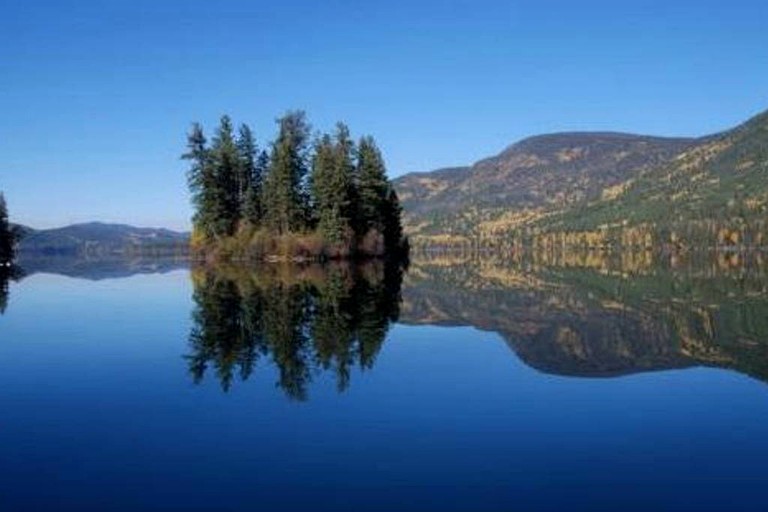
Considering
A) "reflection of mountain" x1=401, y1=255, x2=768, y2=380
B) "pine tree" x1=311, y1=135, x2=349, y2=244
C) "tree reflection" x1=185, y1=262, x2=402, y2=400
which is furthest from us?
"pine tree" x1=311, y1=135, x2=349, y2=244

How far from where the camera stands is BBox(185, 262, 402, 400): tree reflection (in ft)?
84.4

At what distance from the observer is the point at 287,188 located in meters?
110

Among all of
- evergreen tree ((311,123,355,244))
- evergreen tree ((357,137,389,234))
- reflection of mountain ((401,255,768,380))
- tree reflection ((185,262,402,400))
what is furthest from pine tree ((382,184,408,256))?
tree reflection ((185,262,402,400))

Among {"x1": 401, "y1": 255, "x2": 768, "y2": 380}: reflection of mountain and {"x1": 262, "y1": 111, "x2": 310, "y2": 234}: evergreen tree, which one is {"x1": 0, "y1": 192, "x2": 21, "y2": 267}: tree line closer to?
{"x1": 262, "y1": 111, "x2": 310, "y2": 234}: evergreen tree

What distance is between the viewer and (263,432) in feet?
57.8

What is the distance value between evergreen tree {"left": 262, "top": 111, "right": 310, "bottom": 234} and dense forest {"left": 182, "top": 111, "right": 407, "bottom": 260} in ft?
0.41

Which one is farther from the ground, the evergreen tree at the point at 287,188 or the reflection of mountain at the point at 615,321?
the evergreen tree at the point at 287,188

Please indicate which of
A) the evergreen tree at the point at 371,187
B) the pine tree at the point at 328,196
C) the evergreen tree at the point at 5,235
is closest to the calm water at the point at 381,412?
the pine tree at the point at 328,196

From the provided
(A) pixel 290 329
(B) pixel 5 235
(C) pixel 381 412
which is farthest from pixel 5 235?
(C) pixel 381 412

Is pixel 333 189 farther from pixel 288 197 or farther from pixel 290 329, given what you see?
pixel 290 329

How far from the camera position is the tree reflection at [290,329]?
2573 centimetres

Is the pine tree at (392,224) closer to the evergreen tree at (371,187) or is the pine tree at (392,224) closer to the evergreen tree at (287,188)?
the evergreen tree at (371,187)

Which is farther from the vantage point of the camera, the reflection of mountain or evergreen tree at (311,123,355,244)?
evergreen tree at (311,123,355,244)

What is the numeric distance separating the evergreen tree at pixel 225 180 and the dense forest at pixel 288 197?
132 mm
